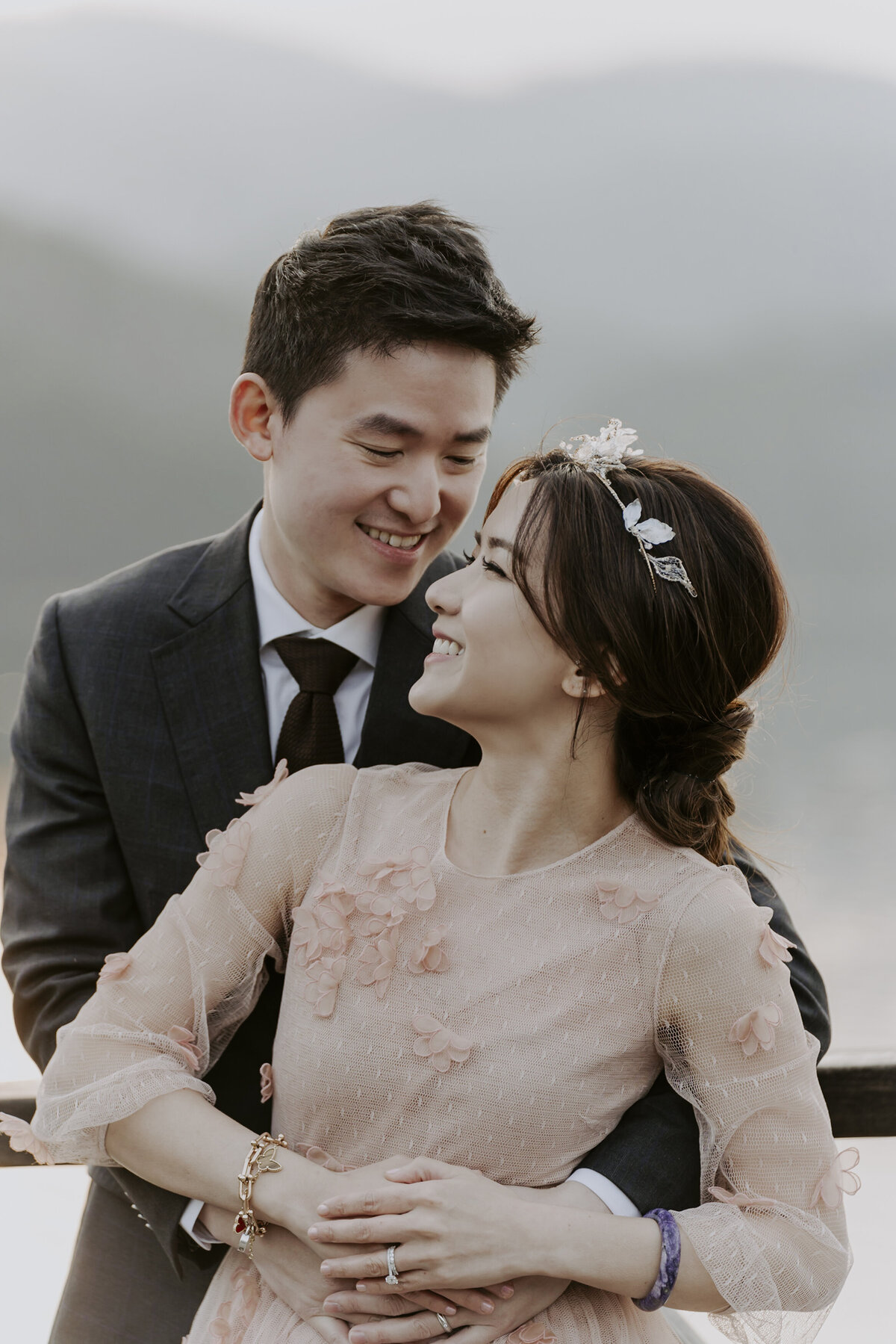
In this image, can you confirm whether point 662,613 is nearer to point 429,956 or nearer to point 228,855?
point 429,956

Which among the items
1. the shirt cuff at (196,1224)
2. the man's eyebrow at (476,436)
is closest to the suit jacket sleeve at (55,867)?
the shirt cuff at (196,1224)

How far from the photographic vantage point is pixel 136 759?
168 cm

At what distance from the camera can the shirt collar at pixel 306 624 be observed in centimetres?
176

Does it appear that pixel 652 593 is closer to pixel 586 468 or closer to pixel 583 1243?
pixel 586 468

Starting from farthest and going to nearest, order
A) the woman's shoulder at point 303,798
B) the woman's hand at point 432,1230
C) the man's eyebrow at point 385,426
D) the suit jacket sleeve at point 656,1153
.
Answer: the man's eyebrow at point 385,426
the woman's shoulder at point 303,798
the suit jacket sleeve at point 656,1153
the woman's hand at point 432,1230

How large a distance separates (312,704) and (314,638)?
0.36 feet

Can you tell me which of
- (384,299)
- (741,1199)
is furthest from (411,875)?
(384,299)

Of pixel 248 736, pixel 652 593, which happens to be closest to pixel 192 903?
pixel 248 736

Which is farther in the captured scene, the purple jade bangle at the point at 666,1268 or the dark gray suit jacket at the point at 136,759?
the dark gray suit jacket at the point at 136,759

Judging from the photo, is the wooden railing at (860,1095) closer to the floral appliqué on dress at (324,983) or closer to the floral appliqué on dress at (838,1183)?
the floral appliqué on dress at (838,1183)

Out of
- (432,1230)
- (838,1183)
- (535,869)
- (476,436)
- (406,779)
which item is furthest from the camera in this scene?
(476,436)

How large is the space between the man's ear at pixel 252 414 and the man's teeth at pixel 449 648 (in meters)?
0.57

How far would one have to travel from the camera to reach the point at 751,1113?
1.24 meters

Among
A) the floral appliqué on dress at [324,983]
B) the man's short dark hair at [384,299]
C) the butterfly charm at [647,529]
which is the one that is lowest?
the floral appliqué on dress at [324,983]
